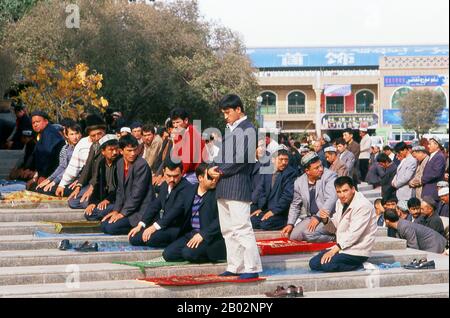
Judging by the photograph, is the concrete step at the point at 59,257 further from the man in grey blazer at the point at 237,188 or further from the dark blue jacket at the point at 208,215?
the man in grey blazer at the point at 237,188

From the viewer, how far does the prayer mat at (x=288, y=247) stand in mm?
10195

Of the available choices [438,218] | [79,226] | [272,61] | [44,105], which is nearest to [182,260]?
[79,226]

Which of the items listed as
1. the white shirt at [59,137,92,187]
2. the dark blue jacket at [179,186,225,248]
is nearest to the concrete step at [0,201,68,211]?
the white shirt at [59,137,92,187]

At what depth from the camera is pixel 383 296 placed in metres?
8.82

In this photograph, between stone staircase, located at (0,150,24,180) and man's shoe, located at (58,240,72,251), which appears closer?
man's shoe, located at (58,240,72,251)

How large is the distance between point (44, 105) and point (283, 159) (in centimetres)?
1105

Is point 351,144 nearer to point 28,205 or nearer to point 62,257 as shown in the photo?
point 28,205

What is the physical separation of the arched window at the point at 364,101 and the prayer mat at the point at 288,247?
2723 inches

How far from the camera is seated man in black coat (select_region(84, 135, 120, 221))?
1119 centimetres

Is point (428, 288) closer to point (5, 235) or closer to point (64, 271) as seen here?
point (64, 271)

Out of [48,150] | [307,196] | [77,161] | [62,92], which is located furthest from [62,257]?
[62,92]

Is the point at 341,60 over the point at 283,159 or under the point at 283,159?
over

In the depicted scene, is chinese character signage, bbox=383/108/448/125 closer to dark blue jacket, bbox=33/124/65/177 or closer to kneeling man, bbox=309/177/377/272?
dark blue jacket, bbox=33/124/65/177

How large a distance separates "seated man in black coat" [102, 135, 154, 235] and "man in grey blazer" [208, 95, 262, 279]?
1.86 metres
